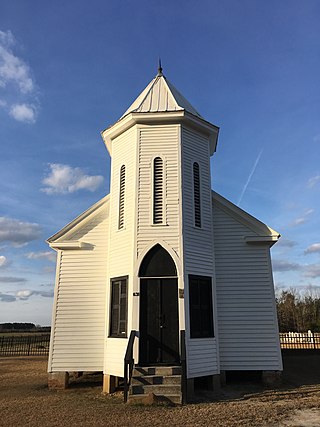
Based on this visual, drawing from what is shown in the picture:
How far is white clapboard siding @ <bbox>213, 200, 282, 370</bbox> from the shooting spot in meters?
11.5

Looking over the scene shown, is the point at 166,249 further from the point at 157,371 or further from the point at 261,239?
the point at 261,239

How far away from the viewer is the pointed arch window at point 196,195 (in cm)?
1187

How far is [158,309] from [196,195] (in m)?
4.06

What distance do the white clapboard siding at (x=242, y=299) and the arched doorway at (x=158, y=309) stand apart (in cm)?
212

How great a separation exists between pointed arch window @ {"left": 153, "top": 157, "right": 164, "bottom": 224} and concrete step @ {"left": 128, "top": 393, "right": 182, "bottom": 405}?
494cm

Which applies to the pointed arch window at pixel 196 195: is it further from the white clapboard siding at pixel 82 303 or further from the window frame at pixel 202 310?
the white clapboard siding at pixel 82 303

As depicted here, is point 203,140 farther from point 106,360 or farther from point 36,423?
point 36,423

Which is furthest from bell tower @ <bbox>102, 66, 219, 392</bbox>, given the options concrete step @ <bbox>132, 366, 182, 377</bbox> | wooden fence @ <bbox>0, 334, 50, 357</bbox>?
wooden fence @ <bbox>0, 334, 50, 357</bbox>

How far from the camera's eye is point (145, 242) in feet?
36.1

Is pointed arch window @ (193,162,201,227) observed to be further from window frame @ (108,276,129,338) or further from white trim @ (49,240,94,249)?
white trim @ (49,240,94,249)

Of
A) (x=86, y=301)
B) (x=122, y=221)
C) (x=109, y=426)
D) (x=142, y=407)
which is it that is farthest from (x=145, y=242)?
(x=109, y=426)

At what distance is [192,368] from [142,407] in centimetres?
227

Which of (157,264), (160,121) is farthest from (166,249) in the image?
(160,121)

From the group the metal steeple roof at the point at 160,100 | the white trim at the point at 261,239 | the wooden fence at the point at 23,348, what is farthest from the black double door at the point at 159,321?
the wooden fence at the point at 23,348
